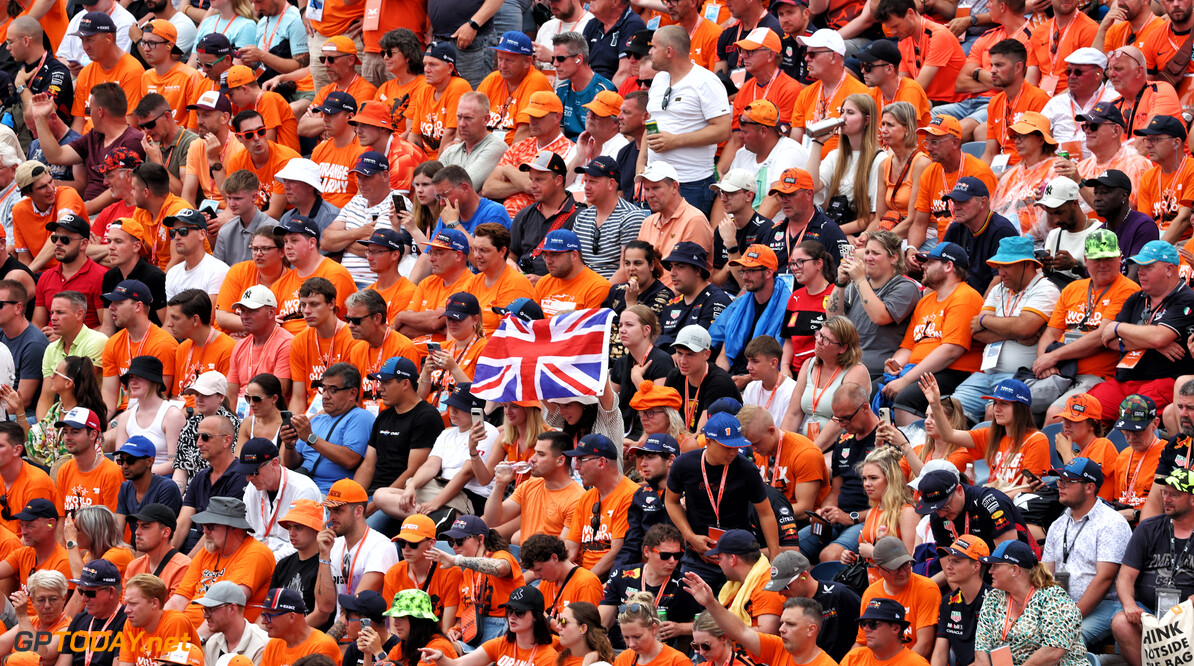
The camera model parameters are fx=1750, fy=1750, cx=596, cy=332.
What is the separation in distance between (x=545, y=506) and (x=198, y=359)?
3580 millimetres

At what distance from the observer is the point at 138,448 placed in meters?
12.0

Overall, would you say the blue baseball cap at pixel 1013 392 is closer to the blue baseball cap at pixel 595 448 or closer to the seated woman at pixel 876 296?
the seated woman at pixel 876 296

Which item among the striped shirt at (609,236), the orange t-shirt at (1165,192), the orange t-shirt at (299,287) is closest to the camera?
the orange t-shirt at (1165,192)

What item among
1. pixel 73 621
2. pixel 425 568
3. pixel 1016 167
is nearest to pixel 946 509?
pixel 425 568

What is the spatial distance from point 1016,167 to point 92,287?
24.8 feet

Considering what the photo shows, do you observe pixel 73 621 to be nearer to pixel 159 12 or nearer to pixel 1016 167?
pixel 1016 167

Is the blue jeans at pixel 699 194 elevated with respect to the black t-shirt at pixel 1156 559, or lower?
lower

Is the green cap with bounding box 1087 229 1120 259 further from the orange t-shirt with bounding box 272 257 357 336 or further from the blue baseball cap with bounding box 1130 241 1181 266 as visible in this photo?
the orange t-shirt with bounding box 272 257 357 336

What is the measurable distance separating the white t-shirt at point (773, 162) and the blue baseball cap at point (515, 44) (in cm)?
245

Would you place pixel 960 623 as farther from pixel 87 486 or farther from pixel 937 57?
pixel 937 57

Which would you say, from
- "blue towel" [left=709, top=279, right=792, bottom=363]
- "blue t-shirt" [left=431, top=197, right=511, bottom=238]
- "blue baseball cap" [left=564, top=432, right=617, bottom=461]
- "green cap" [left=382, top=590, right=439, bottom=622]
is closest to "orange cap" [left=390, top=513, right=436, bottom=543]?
"green cap" [left=382, top=590, right=439, bottom=622]

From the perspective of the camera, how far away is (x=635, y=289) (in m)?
12.6

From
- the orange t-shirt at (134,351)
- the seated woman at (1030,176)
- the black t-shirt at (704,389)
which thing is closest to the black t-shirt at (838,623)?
the black t-shirt at (704,389)

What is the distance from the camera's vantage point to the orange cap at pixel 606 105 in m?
14.6
